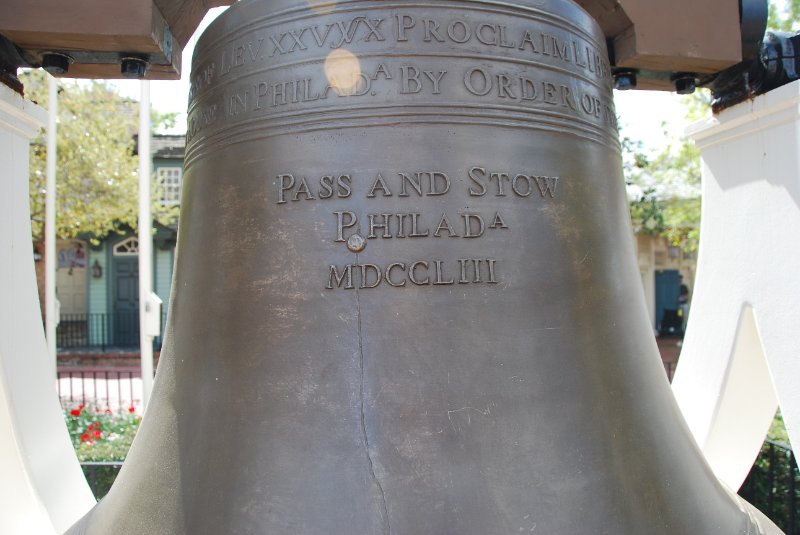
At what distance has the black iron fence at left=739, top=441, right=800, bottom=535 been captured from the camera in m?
5.18

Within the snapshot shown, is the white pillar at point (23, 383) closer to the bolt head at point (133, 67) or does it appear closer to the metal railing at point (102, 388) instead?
the bolt head at point (133, 67)

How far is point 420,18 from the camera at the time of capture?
205 centimetres

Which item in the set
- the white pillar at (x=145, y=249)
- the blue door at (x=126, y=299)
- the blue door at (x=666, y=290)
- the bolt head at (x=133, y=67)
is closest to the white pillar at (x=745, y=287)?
the bolt head at (x=133, y=67)

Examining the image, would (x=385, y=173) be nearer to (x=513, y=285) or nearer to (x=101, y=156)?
(x=513, y=285)

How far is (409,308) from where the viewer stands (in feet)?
6.33

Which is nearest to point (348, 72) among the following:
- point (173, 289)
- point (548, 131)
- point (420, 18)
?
point (420, 18)

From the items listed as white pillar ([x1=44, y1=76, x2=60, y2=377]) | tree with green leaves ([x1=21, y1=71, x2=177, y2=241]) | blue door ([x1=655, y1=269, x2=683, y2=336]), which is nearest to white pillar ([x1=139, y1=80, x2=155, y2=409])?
white pillar ([x1=44, y1=76, x2=60, y2=377])

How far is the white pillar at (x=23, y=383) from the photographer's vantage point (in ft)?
9.87

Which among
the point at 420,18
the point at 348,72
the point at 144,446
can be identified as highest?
the point at 420,18

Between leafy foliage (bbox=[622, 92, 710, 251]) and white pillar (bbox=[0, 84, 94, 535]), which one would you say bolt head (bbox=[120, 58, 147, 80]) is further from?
leafy foliage (bbox=[622, 92, 710, 251])

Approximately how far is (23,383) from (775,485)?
5.38m

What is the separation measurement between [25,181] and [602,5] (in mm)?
2720

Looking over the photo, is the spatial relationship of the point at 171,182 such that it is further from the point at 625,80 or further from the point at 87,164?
the point at 625,80

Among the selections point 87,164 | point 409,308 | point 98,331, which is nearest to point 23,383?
point 409,308
